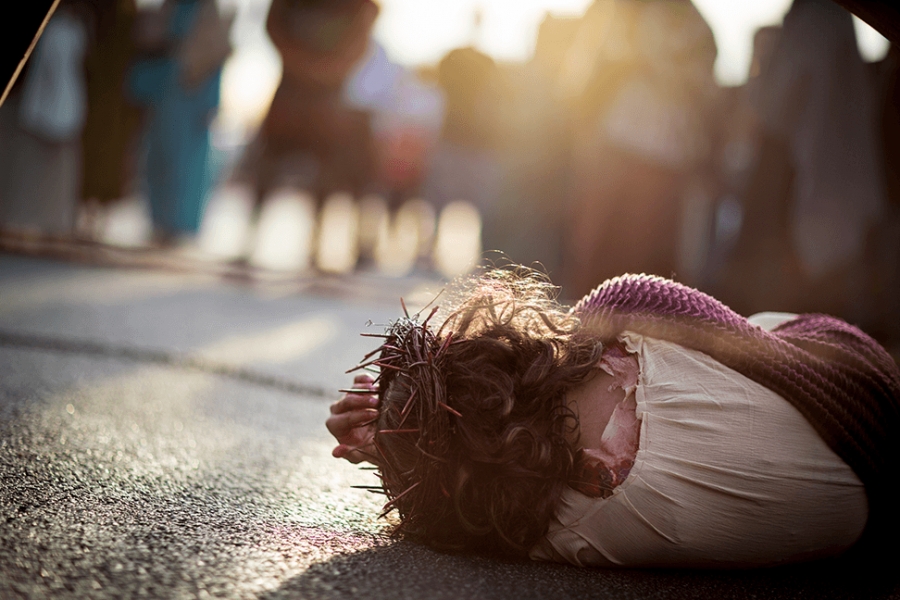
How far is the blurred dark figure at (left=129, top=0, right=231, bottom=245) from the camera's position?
4035 mm

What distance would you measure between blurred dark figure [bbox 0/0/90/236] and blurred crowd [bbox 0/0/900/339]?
0.01 meters

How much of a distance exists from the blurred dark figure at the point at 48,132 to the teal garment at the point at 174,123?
14.7 inches

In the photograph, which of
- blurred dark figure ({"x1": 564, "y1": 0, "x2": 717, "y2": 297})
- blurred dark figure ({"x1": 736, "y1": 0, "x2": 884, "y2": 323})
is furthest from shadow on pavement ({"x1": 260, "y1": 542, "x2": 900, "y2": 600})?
blurred dark figure ({"x1": 736, "y1": 0, "x2": 884, "y2": 323})

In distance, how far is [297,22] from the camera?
11.7 feet

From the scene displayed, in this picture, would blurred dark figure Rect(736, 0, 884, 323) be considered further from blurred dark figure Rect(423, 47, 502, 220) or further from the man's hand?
the man's hand

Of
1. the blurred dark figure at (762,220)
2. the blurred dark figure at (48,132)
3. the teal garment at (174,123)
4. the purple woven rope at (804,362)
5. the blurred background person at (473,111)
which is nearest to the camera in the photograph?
the purple woven rope at (804,362)

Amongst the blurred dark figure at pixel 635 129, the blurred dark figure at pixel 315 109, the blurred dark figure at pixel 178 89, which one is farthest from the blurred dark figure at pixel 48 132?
the blurred dark figure at pixel 635 129

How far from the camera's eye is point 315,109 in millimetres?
3807

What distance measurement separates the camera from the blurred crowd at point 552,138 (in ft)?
9.43

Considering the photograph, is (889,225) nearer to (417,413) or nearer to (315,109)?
(315,109)

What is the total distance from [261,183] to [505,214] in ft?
5.01

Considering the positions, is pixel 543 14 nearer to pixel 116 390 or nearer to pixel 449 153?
pixel 449 153

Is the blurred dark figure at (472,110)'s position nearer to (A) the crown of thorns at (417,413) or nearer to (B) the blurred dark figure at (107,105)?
(B) the blurred dark figure at (107,105)

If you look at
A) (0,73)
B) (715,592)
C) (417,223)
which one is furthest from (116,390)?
(417,223)
